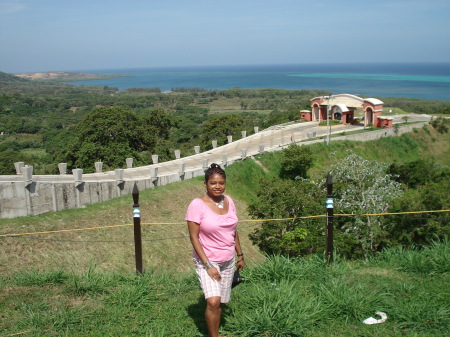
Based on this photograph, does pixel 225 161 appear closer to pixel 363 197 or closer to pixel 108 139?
pixel 108 139

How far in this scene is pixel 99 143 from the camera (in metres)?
25.6

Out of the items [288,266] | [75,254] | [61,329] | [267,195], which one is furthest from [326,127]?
[61,329]

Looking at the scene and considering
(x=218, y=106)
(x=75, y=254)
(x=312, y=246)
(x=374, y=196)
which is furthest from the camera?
(x=218, y=106)

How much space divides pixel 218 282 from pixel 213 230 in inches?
20.7

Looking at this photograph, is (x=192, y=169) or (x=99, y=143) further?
(x=99, y=143)

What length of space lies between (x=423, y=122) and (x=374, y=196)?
2520 centimetres

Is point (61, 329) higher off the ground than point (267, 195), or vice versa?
point (61, 329)

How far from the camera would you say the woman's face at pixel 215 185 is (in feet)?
14.3

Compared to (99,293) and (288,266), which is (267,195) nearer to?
(288,266)

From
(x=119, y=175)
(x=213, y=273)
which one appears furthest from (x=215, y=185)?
(x=119, y=175)

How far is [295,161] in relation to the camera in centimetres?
2408

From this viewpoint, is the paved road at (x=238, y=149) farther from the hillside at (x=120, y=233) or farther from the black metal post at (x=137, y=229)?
the black metal post at (x=137, y=229)

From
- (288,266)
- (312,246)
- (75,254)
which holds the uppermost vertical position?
(288,266)

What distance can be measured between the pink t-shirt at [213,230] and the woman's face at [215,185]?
0.56 ft
